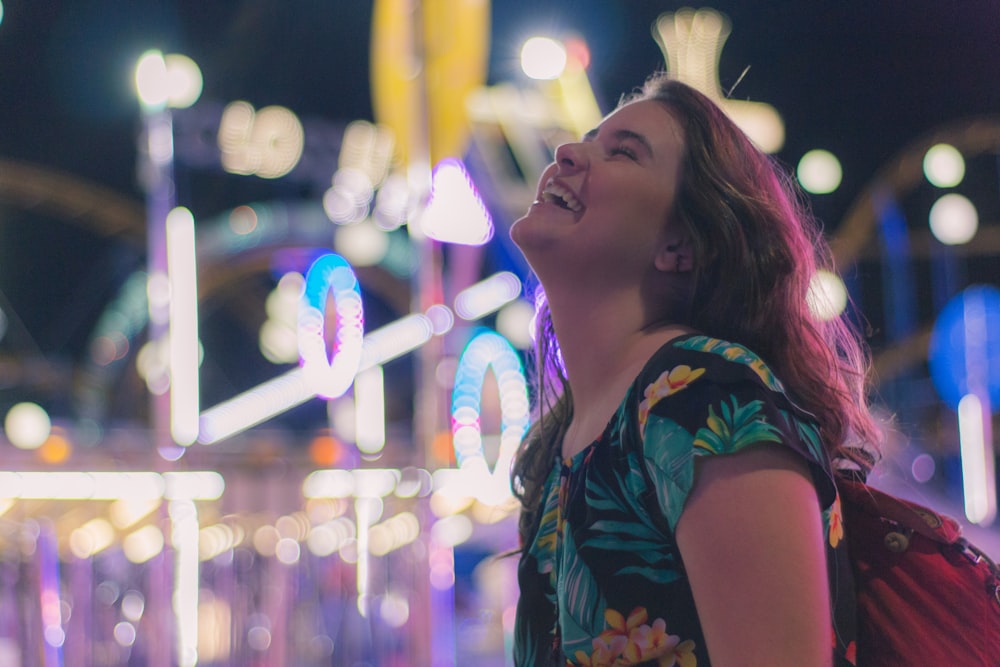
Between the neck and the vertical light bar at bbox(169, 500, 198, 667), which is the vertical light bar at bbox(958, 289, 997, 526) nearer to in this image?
the vertical light bar at bbox(169, 500, 198, 667)

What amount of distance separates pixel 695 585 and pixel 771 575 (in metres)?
0.08

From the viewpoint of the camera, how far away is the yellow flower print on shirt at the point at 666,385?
3.64 ft

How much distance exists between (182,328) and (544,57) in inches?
135

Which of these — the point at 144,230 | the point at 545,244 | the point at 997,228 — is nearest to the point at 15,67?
the point at 545,244

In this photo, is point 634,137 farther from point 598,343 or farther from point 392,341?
point 392,341

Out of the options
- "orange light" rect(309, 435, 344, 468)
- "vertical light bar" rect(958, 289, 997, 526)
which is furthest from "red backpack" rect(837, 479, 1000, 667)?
"vertical light bar" rect(958, 289, 997, 526)

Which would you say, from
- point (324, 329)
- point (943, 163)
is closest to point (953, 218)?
point (943, 163)

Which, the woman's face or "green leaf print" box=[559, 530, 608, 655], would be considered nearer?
"green leaf print" box=[559, 530, 608, 655]

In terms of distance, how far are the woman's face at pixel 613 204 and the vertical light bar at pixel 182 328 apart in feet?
8.62

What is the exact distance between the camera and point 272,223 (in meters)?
7.53

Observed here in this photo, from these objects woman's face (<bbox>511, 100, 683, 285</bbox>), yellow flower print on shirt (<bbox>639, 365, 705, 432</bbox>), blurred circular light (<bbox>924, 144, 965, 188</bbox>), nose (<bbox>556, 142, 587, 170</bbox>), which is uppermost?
blurred circular light (<bbox>924, 144, 965, 188</bbox>)

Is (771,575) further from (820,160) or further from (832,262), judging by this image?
(820,160)

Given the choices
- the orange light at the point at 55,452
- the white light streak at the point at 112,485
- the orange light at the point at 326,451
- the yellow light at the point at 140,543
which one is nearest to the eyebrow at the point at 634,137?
the white light streak at the point at 112,485

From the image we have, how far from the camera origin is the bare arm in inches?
40.0
